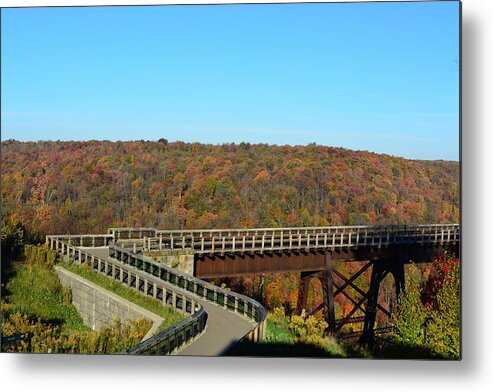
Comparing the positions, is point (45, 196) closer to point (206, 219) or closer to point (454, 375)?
point (206, 219)

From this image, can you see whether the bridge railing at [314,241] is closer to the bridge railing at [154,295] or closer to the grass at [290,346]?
the bridge railing at [154,295]

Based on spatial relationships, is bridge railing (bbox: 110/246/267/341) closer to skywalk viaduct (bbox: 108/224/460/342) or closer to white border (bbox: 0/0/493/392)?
skywalk viaduct (bbox: 108/224/460/342)

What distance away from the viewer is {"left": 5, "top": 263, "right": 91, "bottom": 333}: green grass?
14.4 metres

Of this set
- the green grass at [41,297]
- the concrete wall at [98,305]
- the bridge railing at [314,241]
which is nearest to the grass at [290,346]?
the concrete wall at [98,305]

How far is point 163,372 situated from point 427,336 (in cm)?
441

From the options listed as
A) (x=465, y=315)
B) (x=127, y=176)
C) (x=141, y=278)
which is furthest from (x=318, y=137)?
(x=127, y=176)

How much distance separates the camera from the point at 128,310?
580 inches

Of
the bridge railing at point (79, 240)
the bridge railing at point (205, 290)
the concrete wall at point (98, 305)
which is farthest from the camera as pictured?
the bridge railing at point (79, 240)

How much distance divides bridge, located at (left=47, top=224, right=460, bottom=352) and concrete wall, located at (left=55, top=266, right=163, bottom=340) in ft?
6.33

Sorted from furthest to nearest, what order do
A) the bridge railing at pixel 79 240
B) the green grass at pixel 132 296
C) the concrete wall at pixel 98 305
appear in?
the bridge railing at pixel 79 240, the concrete wall at pixel 98 305, the green grass at pixel 132 296

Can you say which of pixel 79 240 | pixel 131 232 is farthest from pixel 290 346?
pixel 131 232

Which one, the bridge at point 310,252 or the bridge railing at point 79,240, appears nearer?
the bridge railing at point 79,240

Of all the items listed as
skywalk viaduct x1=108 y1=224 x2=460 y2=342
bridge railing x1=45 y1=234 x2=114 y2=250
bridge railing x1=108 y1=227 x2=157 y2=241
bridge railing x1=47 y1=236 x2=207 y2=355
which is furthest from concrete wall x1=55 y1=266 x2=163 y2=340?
bridge railing x1=108 y1=227 x2=157 y2=241

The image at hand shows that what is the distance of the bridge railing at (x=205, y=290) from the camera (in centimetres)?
1316
